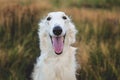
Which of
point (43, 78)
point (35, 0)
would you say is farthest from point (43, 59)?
point (35, 0)

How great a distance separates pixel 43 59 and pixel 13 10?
3460 millimetres

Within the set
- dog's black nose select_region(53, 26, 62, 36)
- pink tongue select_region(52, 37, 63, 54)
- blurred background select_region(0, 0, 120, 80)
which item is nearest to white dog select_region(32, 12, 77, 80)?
pink tongue select_region(52, 37, 63, 54)

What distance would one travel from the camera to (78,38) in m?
10.6

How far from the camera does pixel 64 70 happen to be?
8164 millimetres

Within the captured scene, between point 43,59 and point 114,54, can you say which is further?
point 114,54

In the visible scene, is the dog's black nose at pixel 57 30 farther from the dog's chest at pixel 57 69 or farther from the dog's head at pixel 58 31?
the dog's chest at pixel 57 69

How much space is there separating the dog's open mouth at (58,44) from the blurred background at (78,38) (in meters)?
1.39

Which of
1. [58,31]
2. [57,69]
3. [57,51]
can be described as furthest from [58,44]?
[57,69]

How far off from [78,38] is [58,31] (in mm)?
3008

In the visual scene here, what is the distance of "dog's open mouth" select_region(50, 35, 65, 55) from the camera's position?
7875 millimetres

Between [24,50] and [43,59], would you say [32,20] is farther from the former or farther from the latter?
[43,59]

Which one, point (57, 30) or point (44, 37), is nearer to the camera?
point (57, 30)

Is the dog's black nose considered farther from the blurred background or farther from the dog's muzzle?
the blurred background

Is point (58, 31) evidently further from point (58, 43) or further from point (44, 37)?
point (44, 37)
